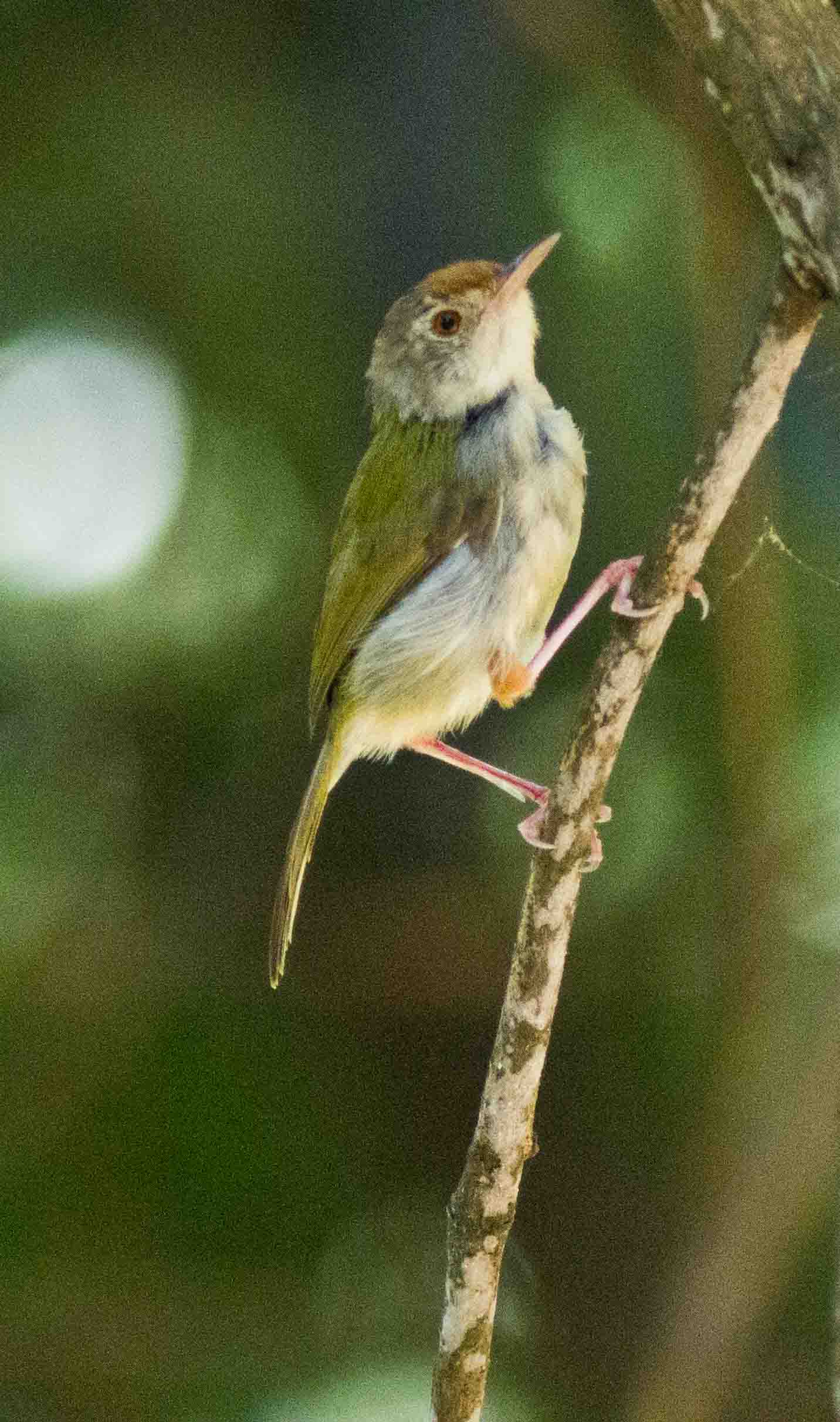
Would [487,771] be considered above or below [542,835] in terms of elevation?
above

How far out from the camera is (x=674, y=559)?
917 millimetres

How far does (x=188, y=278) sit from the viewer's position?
1.68 meters

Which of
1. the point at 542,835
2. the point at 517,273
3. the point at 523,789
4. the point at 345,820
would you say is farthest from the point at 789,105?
the point at 345,820

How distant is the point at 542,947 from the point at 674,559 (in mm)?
286

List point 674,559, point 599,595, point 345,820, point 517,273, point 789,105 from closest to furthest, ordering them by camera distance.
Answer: point 789,105, point 674,559, point 599,595, point 517,273, point 345,820

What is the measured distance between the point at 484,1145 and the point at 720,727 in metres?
0.75

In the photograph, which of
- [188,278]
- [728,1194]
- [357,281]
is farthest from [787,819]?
[188,278]

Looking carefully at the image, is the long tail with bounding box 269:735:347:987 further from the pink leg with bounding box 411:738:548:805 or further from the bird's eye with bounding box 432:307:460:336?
the bird's eye with bounding box 432:307:460:336

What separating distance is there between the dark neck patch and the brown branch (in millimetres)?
477

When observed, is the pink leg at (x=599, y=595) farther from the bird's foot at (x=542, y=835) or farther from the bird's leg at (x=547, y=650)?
the bird's foot at (x=542, y=835)

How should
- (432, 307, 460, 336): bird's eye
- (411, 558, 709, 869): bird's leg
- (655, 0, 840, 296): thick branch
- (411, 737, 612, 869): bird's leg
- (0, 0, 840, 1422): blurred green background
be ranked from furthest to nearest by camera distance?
(0, 0, 840, 1422): blurred green background
(432, 307, 460, 336): bird's eye
(411, 558, 709, 869): bird's leg
(411, 737, 612, 869): bird's leg
(655, 0, 840, 296): thick branch

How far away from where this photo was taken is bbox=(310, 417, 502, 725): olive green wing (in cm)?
137

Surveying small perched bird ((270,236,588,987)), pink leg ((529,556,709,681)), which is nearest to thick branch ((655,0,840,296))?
pink leg ((529,556,709,681))

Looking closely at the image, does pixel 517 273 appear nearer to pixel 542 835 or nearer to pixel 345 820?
pixel 542 835
